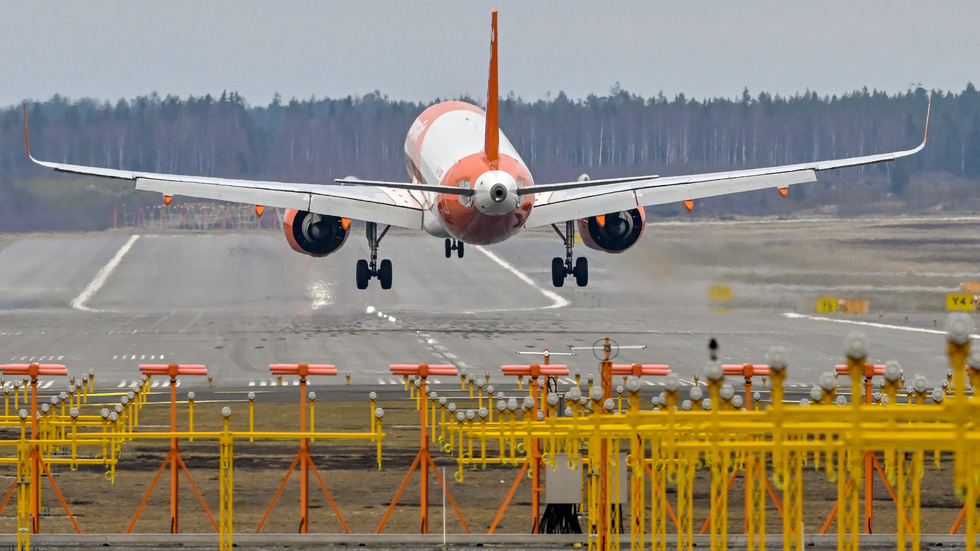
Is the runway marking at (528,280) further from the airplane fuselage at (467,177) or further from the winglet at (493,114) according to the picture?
the winglet at (493,114)

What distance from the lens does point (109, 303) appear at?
277 feet

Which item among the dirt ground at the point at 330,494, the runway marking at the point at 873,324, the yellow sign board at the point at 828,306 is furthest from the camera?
the yellow sign board at the point at 828,306

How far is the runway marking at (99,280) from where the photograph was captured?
279 feet

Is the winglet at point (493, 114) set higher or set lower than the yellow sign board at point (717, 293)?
higher

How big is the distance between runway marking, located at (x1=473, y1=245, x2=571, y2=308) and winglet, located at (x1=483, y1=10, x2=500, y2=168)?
37.1 meters

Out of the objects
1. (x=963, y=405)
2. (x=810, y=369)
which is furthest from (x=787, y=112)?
(x=963, y=405)

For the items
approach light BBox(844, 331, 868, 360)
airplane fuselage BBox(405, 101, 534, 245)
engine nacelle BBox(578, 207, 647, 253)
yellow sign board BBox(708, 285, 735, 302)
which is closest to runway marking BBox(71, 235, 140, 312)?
airplane fuselage BBox(405, 101, 534, 245)

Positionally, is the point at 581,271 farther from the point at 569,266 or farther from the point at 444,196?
the point at 444,196

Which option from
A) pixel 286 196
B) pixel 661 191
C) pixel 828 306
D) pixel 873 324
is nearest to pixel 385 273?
pixel 286 196

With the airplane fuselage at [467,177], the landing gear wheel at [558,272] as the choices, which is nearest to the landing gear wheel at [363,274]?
the airplane fuselage at [467,177]

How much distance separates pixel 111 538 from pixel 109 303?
5985 cm

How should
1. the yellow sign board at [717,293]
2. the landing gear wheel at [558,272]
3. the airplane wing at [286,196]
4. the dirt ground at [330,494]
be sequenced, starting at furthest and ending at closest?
the yellow sign board at [717,293] → the landing gear wheel at [558,272] → the airplane wing at [286,196] → the dirt ground at [330,494]

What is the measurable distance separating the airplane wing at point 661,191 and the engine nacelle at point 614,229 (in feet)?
3.49

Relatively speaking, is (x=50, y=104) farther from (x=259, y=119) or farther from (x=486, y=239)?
(x=486, y=239)
